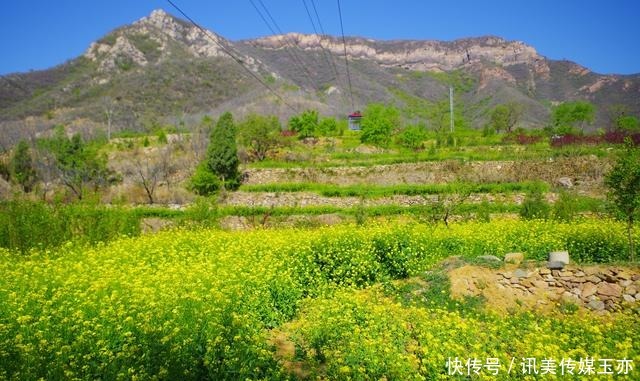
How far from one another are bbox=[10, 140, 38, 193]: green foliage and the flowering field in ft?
130

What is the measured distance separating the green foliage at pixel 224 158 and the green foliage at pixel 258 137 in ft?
20.4

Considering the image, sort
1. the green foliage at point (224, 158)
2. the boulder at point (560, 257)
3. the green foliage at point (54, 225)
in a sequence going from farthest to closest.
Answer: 1. the green foliage at point (224, 158)
2. the green foliage at point (54, 225)
3. the boulder at point (560, 257)

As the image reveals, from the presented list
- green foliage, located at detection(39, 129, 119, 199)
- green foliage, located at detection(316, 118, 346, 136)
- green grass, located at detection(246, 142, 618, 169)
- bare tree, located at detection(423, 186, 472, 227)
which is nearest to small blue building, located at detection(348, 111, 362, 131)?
green foliage, located at detection(316, 118, 346, 136)

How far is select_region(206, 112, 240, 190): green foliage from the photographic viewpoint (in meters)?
36.1

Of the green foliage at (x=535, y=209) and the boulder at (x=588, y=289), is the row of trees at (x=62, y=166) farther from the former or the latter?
A: the boulder at (x=588, y=289)

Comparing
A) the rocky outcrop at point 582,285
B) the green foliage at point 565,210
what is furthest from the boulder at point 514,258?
the green foliage at point 565,210

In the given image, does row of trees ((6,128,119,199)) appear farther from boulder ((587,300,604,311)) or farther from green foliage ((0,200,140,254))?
boulder ((587,300,604,311))

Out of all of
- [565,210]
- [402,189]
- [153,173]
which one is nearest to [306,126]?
[153,173]

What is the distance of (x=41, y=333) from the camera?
569 cm

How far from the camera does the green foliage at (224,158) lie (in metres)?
36.1

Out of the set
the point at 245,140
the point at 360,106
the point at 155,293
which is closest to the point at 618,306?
the point at 155,293

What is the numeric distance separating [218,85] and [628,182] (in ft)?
306

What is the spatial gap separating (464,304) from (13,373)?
362 inches

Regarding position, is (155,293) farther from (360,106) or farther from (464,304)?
(360,106)
